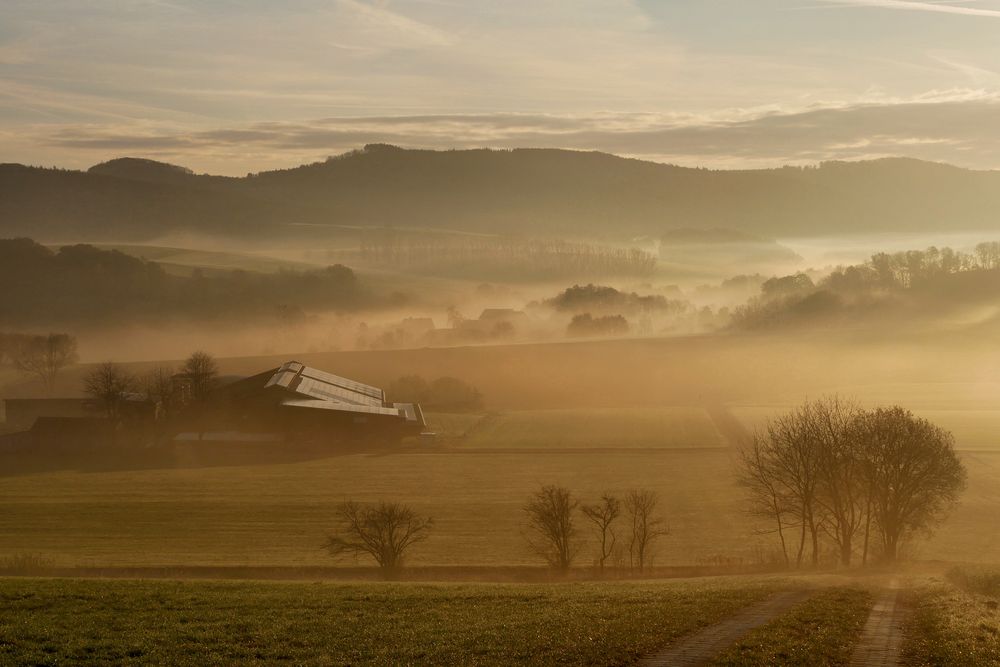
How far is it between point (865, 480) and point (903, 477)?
69.2 inches

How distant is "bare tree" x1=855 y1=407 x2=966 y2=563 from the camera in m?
50.2

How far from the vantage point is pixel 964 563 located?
45688 millimetres

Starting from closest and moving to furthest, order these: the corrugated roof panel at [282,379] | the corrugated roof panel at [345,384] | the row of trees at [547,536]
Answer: the row of trees at [547,536] < the corrugated roof panel at [282,379] < the corrugated roof panel at [345,384]

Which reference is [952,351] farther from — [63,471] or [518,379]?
[63,471]

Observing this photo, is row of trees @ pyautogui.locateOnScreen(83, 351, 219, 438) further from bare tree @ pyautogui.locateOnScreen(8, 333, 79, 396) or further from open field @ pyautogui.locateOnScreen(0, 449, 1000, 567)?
bare tree @ pyautogui.locateOnScreen(8, 333, 79, 396)

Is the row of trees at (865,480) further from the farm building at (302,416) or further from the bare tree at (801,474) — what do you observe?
the farm building at (302,416)

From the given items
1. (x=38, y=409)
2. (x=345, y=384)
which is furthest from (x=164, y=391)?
(x=345, y=384)

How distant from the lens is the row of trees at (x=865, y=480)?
50.2m

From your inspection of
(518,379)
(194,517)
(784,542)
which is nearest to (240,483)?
(194,517)

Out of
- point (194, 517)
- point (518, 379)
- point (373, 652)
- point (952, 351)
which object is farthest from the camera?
point (952, 351)

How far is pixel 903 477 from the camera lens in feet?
166

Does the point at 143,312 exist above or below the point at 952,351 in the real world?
above

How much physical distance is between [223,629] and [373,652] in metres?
4.83

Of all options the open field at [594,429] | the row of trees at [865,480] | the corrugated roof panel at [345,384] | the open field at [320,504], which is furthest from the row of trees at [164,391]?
the row of trees at [865,480]
